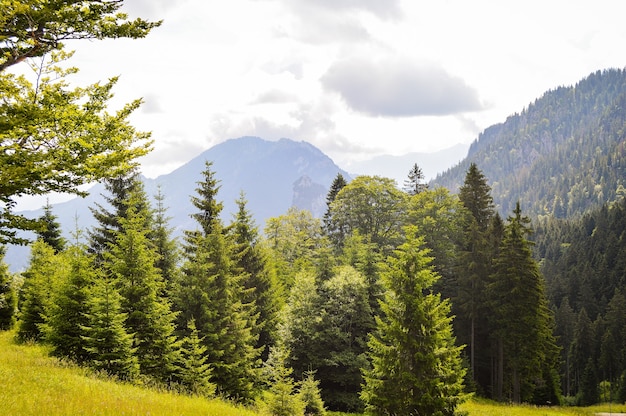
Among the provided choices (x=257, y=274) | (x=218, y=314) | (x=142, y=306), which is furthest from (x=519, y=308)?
(x=142, y=306)

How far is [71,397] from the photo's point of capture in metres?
10.8

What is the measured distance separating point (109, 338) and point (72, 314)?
9.91 feet

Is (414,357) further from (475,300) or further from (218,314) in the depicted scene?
(475,300)

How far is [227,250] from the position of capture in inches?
1041

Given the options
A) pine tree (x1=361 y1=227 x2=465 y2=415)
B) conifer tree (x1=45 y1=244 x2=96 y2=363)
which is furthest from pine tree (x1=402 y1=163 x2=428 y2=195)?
conifer tree (x1=45 y1=244 x2=96 y2=363)

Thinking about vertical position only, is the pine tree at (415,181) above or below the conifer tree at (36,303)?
above

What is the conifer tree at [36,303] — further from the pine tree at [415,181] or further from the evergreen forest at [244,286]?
the pine tree at [415,181]

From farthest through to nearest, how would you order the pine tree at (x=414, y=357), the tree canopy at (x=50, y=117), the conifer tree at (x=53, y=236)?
the conifer tree at (x=53, y=236)
the pine tree at (x=414, y=357)
the tree canopy at (x=50, y=117)

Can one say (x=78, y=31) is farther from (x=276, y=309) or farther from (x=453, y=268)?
(x=453, y=268)

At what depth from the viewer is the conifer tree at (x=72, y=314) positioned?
18688 millimetres

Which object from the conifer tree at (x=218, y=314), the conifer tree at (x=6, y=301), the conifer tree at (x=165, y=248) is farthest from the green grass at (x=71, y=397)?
the conifer tree at (x=6, y=301)

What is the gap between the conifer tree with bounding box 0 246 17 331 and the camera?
35.4 m

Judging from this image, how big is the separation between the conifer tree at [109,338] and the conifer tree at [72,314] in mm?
1631

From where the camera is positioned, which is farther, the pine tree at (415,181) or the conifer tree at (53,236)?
the pine tree at (415,181)
